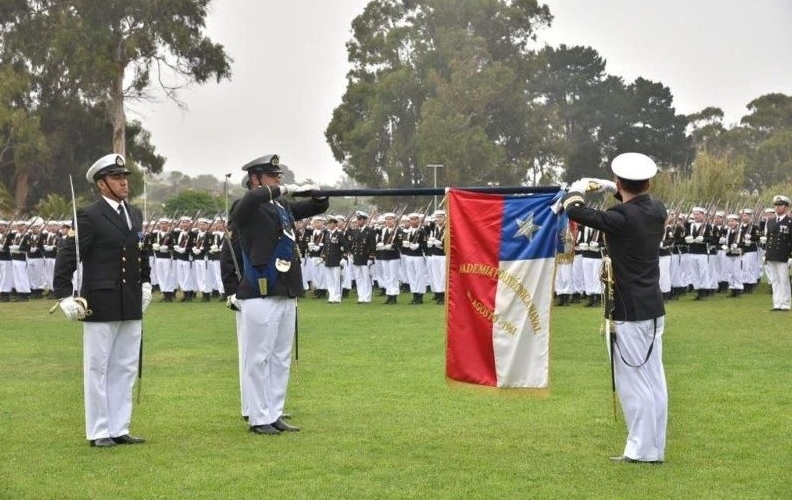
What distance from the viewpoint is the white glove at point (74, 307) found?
29.6ft

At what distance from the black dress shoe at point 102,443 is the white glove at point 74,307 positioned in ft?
3.28

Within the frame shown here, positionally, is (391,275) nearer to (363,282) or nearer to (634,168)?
(363,282)

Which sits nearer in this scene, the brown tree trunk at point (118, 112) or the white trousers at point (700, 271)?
the white trousers at point (700, 271)

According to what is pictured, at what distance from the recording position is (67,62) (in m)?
52.3

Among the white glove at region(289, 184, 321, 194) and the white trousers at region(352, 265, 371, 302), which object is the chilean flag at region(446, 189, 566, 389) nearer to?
the white glove at region(289, 184, 321, 194)

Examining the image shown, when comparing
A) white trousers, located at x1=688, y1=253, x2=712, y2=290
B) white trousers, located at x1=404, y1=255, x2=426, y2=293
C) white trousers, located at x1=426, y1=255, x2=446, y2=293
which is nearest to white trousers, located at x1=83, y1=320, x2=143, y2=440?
white trousers, located at x1=404, y1=255, x2=426, y2=293

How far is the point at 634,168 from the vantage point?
27.5 ft

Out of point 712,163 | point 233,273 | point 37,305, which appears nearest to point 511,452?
point 233,273

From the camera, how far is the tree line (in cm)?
5216

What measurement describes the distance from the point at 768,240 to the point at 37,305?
1694cm

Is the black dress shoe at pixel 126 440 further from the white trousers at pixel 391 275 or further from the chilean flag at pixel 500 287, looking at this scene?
the white trousers at pixel 391 275

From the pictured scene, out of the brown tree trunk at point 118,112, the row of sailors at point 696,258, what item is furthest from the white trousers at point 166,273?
the brown tree trunk at point 118,112

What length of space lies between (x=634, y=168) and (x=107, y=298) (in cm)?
425

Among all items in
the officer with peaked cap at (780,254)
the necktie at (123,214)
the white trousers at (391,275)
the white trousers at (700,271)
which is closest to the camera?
the necktie at (123,214)
